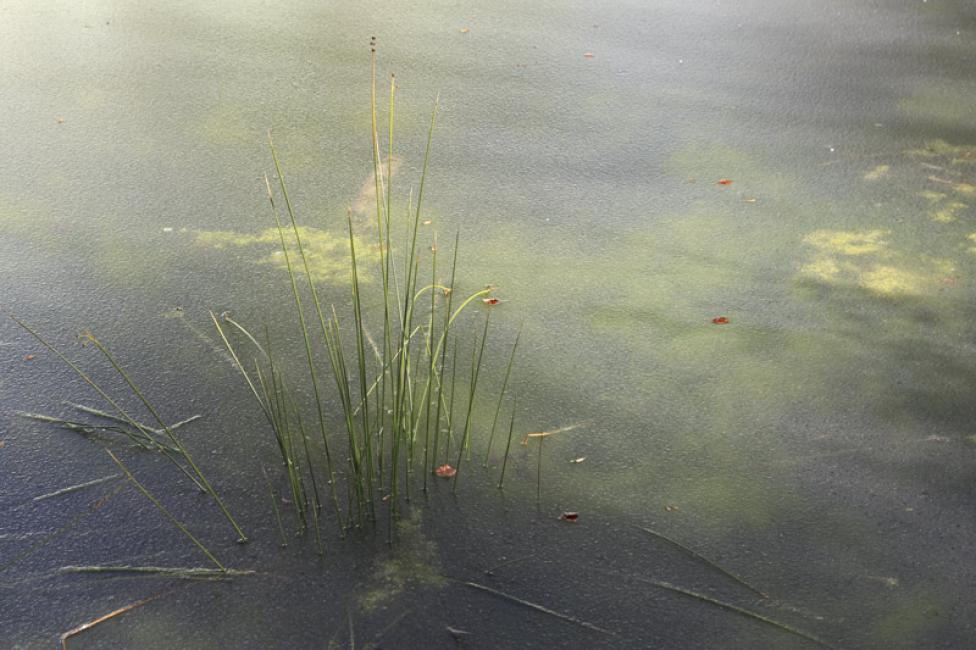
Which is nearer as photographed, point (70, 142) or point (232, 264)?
point (232, 264)

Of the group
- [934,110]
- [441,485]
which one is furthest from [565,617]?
[934,110]

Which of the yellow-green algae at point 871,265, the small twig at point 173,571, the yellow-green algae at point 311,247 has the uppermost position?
the yellow-green algae at point 871,265

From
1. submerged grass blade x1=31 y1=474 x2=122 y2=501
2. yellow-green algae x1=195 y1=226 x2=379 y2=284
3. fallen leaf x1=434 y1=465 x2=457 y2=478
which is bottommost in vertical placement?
submerged grass blade x1=31 y1=474 x2=122 y2=501

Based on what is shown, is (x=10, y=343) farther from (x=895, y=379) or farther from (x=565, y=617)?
(x=895, y=379)

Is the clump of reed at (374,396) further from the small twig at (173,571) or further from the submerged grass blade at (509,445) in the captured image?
the small twig at (173,571)

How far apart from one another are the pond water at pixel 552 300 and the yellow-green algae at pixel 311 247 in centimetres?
1

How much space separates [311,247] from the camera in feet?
8.82

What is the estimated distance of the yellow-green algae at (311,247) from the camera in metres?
2.61

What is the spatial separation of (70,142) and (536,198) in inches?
54.2

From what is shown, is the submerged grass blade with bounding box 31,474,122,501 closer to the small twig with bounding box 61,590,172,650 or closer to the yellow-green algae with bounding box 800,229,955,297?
the small twig with bounding box 61,590,172,650

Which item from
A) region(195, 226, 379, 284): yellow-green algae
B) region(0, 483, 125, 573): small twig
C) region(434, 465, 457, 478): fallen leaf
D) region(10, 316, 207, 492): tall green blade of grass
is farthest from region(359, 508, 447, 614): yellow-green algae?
region(195, 226, 379, 284): yellow-green algae

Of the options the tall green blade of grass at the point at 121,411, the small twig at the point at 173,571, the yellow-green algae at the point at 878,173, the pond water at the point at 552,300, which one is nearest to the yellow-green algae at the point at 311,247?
the pond water at the point at 552,300

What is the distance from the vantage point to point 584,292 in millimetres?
2566

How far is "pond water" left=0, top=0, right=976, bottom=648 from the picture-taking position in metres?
1.76
